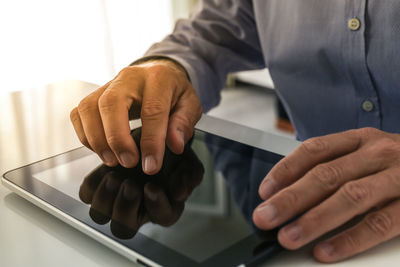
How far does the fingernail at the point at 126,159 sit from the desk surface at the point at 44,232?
10cm

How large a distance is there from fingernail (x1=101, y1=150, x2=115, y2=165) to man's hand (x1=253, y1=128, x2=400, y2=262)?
183 millimetres

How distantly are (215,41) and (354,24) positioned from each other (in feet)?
1.03

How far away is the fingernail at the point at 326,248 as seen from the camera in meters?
0.38

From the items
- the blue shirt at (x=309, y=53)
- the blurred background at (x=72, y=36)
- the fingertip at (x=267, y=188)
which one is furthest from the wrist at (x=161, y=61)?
the blurred background at (x=72, y=36)

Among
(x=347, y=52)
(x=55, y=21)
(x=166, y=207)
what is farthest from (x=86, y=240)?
(x=55, y=21)

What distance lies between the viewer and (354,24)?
2.63ft

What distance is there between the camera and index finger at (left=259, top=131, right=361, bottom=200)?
0.46 m

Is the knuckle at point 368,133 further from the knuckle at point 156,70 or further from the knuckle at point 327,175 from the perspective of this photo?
the knuckle at point 156,70

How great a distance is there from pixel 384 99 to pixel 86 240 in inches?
23.5

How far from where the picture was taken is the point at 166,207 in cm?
45

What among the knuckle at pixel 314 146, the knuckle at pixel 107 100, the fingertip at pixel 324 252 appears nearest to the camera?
the fingertip at pixel 324 252

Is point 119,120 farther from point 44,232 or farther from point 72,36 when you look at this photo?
point 72,36

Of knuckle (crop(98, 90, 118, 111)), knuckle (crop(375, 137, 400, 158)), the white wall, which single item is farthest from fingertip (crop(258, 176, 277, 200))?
the white wall

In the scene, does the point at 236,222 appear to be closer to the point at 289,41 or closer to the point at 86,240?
the point at 86,240
